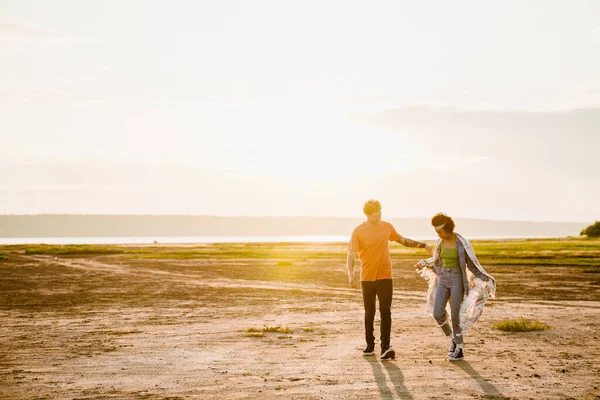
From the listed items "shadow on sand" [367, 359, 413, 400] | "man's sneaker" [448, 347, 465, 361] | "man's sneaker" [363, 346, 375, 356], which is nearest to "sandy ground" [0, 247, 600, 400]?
"shadow on sand" [367, 359, 413, 400]

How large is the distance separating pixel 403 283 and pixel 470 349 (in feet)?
68.0

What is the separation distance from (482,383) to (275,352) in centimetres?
438

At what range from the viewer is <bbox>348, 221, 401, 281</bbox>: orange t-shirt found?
12508 mm

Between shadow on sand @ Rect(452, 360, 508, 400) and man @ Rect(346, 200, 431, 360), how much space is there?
1194 millimetres

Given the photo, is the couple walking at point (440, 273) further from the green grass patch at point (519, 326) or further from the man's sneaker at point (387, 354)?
the green grass patch at point (519, 326)

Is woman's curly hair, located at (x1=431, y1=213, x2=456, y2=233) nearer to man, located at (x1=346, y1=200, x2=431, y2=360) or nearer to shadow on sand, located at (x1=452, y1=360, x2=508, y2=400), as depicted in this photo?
man, located at (x1=346, y1=200, x2=431, y2=360)

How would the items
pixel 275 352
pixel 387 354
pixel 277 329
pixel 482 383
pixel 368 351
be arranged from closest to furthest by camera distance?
pixel 482 383
pixel 387 354
pixel 368 351
pixel 275 352
pixel 277 329

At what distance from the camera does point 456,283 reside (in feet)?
41.2

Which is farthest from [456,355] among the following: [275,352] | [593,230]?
[593,230]

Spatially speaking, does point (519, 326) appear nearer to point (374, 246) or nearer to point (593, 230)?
point (374, 246)

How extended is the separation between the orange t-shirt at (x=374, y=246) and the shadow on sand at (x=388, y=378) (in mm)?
1440

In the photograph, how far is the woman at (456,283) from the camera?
12453 mm

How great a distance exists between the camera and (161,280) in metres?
37.8

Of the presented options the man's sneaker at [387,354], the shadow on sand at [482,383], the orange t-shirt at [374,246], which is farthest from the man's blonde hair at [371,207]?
the shadow on sand at [482,383]
